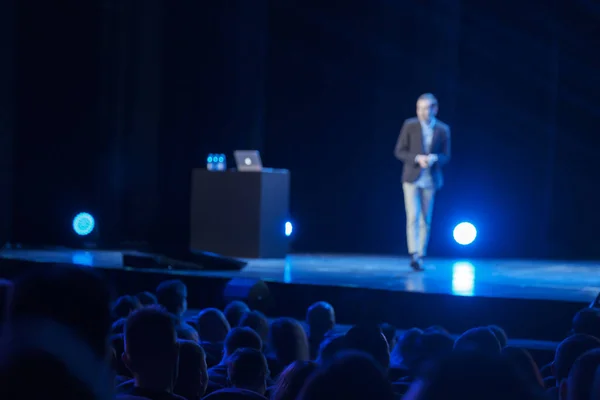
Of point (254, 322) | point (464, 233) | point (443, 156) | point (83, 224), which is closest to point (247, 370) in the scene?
point (254, 322)

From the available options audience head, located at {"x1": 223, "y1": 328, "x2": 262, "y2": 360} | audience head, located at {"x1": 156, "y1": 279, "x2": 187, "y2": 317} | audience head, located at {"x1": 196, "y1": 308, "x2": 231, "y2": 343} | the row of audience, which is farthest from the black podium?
the row of audience

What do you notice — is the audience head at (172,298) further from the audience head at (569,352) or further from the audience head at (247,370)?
the audience head at (569,352)

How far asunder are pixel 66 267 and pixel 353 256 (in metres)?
7.74

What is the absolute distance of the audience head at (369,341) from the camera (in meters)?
2.75

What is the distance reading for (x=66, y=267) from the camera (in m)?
1.37

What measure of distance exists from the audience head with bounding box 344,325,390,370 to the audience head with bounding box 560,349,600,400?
738 mm

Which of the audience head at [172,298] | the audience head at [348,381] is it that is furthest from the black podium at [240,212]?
the audience head at [348,381]

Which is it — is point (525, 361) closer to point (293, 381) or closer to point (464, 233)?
point (293, 381)

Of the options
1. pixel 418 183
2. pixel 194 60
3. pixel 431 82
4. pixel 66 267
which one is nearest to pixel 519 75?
pixel 431 82

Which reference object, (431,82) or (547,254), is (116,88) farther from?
(547,254)

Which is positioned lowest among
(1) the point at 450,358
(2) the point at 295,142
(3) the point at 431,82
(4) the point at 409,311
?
(4) the point at 409,311

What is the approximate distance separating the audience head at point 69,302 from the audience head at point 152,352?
79 centimetres

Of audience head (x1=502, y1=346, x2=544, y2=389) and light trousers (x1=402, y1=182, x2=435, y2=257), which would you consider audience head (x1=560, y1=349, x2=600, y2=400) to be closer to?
audience head (x1=502, y1=346, x2=544, y2=389)

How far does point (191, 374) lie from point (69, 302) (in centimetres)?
157
